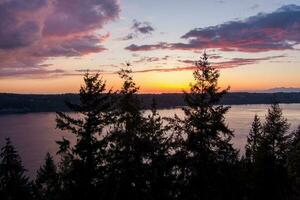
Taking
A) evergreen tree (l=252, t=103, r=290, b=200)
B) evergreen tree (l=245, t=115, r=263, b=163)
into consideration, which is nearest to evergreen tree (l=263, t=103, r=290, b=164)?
evergreen tree (l=252, t=103, r=290, b=200)

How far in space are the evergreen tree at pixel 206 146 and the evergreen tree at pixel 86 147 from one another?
4558mm

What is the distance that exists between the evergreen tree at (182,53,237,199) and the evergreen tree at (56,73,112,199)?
456 centimetres

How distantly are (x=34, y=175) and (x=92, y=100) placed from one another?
3451 inches

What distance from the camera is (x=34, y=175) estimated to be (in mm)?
104875

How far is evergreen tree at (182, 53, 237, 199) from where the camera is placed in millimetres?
20656

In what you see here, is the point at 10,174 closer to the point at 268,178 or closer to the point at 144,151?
the point at 144,151

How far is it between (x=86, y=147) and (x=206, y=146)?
6116 mm

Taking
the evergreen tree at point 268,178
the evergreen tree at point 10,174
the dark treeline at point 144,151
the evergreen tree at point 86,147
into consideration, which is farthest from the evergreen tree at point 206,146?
the evergreen tree at point 10,174

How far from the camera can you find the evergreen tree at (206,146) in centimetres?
2066

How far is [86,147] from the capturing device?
22062 millimetres

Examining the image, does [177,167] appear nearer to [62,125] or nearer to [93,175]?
[93,175]

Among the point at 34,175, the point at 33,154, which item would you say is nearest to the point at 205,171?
the point at 34,175

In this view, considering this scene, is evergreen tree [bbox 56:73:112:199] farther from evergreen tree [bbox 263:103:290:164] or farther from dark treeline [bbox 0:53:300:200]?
evergreen tree [bbox 263:103:290:164]

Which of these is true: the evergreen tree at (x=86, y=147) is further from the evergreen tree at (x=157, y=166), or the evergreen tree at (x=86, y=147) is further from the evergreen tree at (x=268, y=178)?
the evergreen tree at (x=268, y=178)
